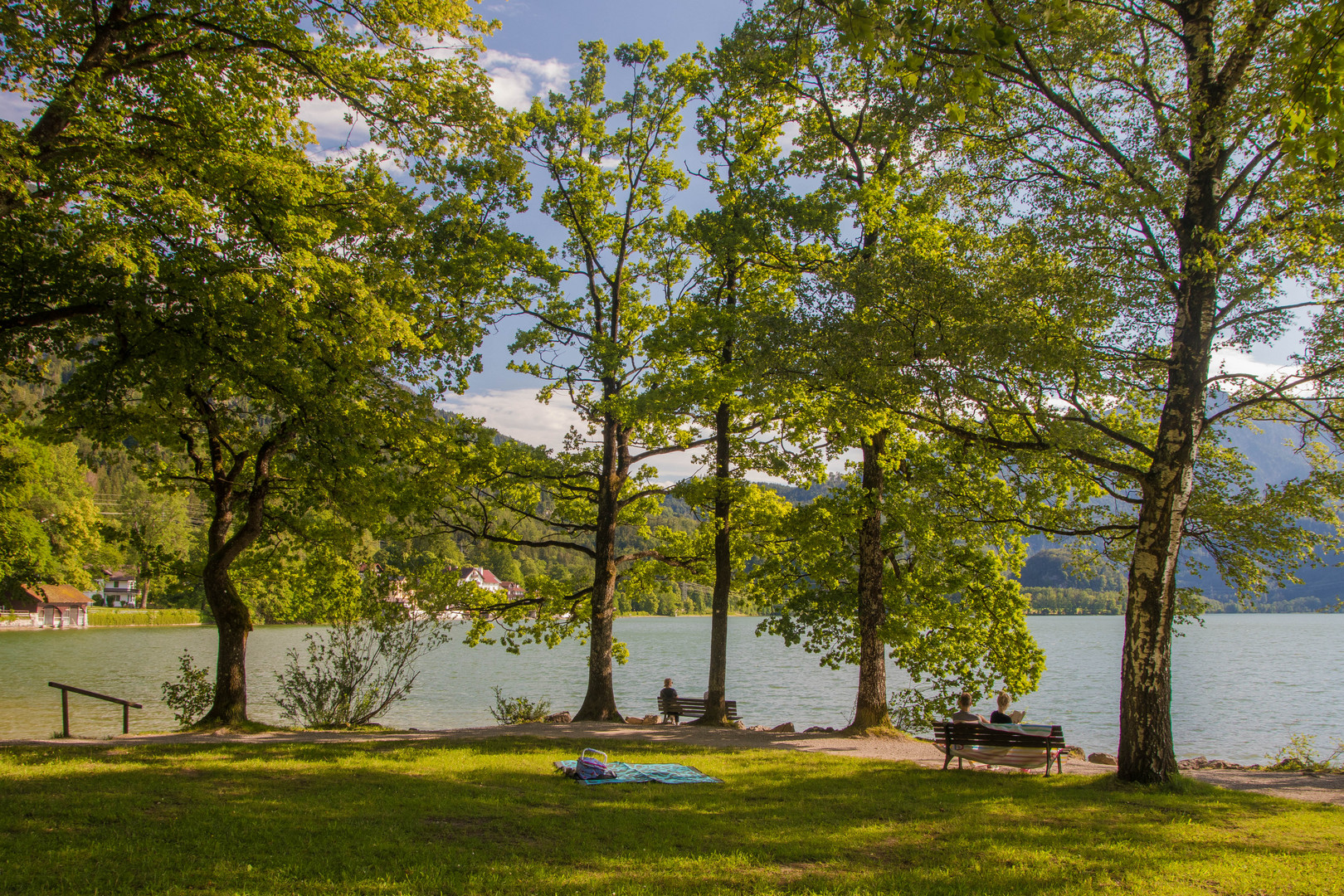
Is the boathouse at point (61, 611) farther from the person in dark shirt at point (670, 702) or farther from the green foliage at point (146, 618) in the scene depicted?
the person in dark shirt at point (670, 702)

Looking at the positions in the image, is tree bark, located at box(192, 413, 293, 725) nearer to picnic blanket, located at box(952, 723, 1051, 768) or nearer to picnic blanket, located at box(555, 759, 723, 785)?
picnic blanket, located at box(555, 759, 723, 785)

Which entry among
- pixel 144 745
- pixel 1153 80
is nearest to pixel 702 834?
pixel 144 745

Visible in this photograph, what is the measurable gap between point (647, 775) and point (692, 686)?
26705 millimetres

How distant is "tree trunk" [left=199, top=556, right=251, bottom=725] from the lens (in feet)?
46.0

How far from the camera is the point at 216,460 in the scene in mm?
14945

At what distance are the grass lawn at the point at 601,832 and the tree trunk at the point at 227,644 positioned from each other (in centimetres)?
374

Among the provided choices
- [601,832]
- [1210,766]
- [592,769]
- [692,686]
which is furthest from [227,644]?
[692,686]

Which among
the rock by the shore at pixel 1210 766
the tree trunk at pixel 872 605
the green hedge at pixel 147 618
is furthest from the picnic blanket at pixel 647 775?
the green hedge at pixel 147 618

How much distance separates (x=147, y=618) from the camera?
80375mm

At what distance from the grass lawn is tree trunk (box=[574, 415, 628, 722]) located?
21.2 feet

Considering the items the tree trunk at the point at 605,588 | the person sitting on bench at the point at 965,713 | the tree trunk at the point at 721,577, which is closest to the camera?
the person sitting on bench at the point at 965,713

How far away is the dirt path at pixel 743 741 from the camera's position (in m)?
11.0

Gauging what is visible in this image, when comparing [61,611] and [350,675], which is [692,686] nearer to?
[350,675]

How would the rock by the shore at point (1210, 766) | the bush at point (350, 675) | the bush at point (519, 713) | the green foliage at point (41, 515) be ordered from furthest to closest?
the green foliage at point (41, 515) → the bush at point (519, 713) → the bush at point (350, 675) → the rock by the shore at point (1210, 766)
